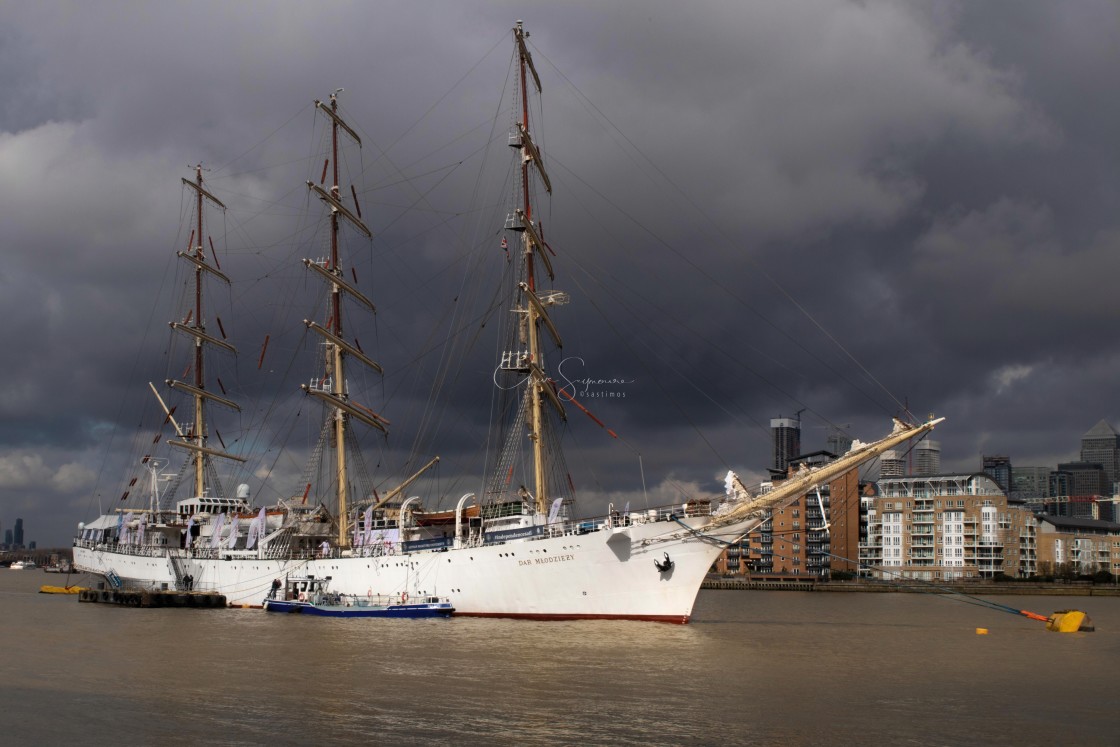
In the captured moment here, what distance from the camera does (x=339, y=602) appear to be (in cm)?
5775

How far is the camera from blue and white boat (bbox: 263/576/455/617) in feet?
175

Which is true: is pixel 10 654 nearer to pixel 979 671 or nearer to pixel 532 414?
pixel 532 414

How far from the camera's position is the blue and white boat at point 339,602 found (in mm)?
53281

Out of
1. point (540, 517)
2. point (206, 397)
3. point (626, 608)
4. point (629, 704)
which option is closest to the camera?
point (629, 704)

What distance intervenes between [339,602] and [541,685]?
98.3 ft

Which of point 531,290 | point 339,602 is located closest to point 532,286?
point 531,290

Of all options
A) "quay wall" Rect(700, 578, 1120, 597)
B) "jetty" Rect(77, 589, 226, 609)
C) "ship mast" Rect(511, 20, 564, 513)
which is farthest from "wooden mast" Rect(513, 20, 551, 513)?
"quay wall" Rect(700, 578, 1120, 597)

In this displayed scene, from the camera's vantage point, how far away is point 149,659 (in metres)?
36.8

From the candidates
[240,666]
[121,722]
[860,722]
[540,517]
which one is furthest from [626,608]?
[121,722]

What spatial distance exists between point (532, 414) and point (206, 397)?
137ft

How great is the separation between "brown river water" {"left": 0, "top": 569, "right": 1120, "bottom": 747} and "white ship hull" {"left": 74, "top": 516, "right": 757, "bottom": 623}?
1327mm

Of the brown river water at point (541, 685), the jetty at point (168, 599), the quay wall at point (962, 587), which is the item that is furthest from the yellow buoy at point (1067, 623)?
the quay wall at point (962, 587)

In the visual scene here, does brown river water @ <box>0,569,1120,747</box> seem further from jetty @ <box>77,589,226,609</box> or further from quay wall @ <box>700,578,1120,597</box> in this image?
quay wall @ <box>700,578,1120,597</box>

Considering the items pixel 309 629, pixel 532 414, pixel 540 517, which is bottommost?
pixel 309 629
